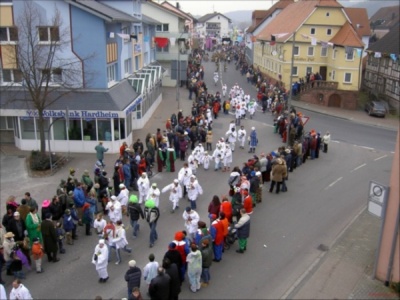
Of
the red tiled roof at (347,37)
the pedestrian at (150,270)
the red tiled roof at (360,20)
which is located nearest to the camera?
the pedestrian at (150,270)

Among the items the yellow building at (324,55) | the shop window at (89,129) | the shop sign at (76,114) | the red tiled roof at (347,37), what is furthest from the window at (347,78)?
the shop window at (89,129)

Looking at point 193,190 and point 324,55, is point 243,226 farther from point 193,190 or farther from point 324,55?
point 324,55

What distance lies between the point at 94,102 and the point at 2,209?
26.8ft

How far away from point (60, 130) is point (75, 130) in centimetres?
80

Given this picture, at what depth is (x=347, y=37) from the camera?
41.8 meters

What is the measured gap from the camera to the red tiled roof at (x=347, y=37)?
135ft

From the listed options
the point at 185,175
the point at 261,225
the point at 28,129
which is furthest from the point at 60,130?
the point at 261,225

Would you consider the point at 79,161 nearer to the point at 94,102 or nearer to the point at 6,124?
the point at 94,102

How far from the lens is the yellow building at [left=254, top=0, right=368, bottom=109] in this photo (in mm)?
41688

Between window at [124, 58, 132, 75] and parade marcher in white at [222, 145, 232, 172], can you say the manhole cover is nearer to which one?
parade marcher in white at [222, 145, 232, 172]

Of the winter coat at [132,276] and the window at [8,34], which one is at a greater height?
the window at [8,34]

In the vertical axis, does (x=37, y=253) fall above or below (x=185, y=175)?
below

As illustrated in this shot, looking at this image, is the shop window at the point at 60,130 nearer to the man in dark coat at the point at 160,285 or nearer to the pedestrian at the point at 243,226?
the pedestrian at the point at 243,226

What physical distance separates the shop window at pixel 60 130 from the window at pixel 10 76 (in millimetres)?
3034
